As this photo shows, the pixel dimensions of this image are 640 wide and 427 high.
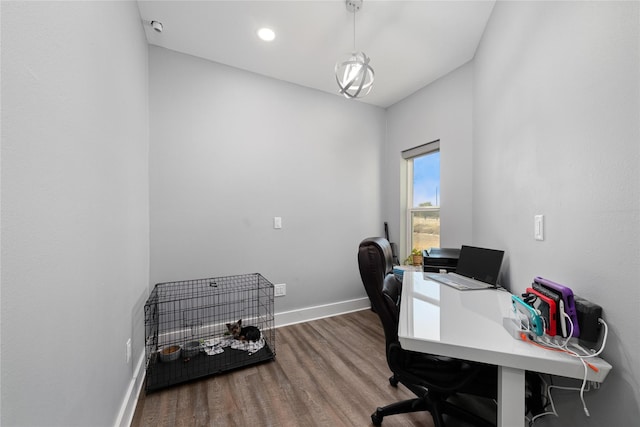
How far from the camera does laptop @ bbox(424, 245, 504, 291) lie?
1.70 m

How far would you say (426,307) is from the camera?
4.14 ft

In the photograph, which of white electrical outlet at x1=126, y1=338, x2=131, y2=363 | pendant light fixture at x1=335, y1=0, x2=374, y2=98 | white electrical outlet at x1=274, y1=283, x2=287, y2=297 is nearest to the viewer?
white electrical outlet at x1=126, y1=338, x2=131, y2=363

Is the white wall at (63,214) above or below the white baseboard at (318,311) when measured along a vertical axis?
above

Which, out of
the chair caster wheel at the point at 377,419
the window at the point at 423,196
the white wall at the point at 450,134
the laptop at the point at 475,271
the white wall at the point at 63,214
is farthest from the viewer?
the window at the point at 423,196

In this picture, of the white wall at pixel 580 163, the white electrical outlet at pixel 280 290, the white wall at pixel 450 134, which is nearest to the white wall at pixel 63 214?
the white electrical outlet at pixel 280 290

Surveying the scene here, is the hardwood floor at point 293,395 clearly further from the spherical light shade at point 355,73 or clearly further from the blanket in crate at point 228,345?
the spherical light shade at point 355,73

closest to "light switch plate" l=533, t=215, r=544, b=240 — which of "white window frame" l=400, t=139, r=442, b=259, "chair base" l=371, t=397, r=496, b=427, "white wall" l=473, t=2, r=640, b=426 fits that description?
"white wall" l=473, t=2, r=640, b=426

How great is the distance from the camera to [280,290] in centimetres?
282

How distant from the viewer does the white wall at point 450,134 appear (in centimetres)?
254

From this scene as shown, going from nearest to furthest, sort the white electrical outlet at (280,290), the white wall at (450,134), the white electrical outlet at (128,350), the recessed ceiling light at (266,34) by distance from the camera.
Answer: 1. the white electrical outlet at (128,350)
2. the recessed ceiling light at (266,34)
3. the white wall at (450,134)
4. the white electrical outlet at (280,290)

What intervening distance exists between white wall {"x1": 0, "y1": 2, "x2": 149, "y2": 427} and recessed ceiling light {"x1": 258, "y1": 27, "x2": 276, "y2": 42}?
3.28ft

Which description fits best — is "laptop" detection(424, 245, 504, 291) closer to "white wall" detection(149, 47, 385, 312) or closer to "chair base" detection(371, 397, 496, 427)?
"chair base" detection(371, 397, 496, 427)

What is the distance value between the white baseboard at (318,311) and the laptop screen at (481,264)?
153 cm

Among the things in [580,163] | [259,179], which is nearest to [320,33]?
[259,179]
